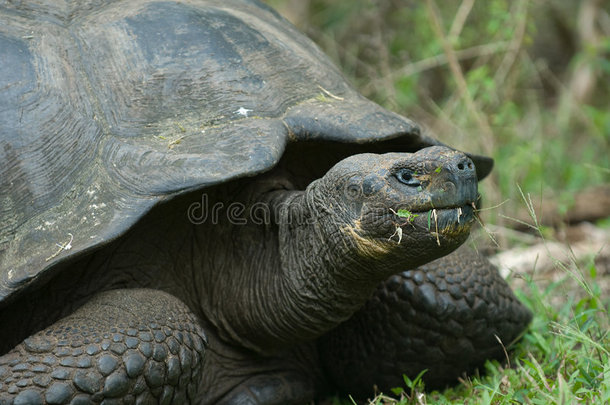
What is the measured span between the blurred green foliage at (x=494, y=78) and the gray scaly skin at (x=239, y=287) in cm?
180

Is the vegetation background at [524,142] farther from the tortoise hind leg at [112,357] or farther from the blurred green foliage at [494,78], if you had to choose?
the tortoise hind leg at [112,357]

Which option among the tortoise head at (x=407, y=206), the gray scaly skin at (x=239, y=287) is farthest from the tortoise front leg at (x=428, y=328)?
the tortoise head at (x=407, y=206)

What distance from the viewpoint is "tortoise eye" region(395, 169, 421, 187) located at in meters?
2.35

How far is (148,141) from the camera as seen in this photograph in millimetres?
2678

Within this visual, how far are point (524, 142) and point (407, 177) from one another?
398cm

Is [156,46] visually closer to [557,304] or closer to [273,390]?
[273,390]

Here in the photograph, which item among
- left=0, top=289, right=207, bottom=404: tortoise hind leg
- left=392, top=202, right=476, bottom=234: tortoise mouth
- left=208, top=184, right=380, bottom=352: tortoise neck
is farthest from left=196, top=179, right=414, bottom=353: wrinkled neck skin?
left=0, top=289, right=207, bottom=404: tortoise hind leg

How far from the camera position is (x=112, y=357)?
7.66ft

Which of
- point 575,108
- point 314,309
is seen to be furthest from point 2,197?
point 575,108

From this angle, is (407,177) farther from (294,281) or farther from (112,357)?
(112,357)

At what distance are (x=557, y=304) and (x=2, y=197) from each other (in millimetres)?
2840

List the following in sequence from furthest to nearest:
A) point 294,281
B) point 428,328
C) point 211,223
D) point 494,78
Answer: point 494,78 → point 428,328 → point 211,223 → point 294,281

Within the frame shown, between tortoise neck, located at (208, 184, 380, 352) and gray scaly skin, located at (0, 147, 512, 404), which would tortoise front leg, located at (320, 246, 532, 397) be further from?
tortoise neck, located at (208, 184, 380, 352)

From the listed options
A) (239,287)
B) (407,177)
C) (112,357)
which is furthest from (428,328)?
Answer: (112,357)
